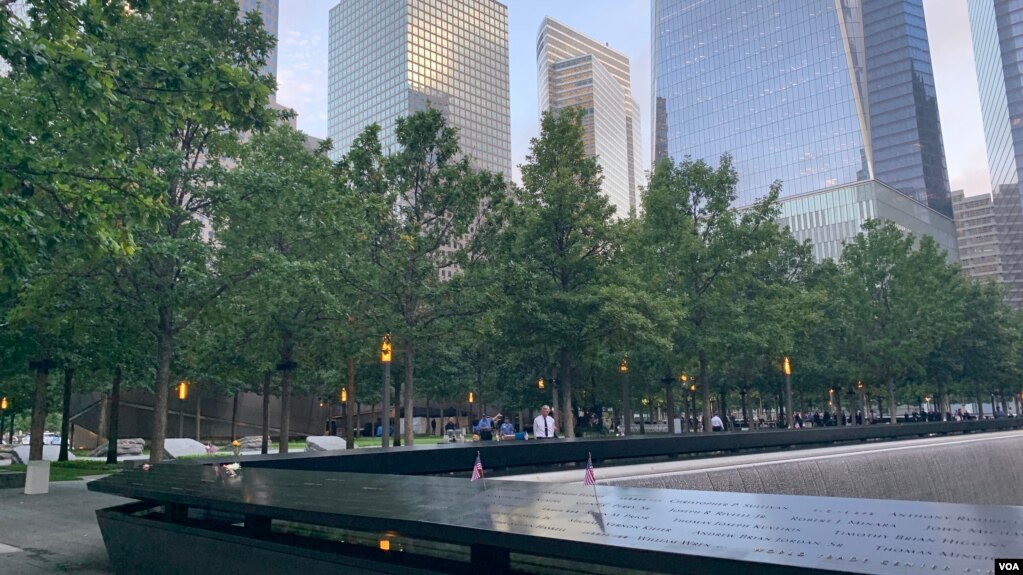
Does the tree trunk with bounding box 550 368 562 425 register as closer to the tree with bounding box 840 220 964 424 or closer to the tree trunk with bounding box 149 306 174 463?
the tree trunk with bounding box 149 306 174 463

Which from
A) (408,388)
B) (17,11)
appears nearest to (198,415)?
(408,388)

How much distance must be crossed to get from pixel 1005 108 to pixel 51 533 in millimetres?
159458

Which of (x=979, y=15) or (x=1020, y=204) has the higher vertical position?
(x=979, y=15)

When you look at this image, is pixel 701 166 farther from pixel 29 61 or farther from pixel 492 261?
pixel 29 61

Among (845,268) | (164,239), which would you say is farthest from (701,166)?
(164,239)

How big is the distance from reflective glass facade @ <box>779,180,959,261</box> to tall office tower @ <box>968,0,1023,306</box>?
16.0 m

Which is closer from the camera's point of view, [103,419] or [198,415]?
[198,415]

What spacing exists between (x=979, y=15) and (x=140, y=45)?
176480 millimetres

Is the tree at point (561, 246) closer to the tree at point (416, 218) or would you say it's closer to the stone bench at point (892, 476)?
the tree at point (416, 218)

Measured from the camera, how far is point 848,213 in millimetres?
127312

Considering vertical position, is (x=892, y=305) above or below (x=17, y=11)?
below

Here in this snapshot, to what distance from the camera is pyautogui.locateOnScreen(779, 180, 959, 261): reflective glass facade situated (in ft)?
406

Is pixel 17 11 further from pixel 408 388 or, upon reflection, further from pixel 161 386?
pixel 408 388

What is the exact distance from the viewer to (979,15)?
145m
